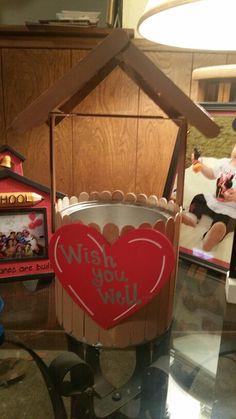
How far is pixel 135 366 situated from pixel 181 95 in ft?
1.48

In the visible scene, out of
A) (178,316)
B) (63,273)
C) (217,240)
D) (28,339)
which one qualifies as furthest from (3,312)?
(217,240)

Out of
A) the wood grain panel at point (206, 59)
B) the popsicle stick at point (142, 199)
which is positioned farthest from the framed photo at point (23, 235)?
the wood grain panel at point (206, 59)

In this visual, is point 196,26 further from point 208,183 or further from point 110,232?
point 110,232

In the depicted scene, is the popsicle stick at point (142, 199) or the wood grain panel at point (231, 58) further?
the wood grain panel at point (231, 58)

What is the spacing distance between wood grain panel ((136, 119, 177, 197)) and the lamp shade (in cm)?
31

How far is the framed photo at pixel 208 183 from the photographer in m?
0.83

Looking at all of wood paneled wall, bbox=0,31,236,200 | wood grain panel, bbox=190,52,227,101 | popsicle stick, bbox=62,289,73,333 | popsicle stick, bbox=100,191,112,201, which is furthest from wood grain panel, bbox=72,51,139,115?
popsicle stick, bbox=62,289,73,333

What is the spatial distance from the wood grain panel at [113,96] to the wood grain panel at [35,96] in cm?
9

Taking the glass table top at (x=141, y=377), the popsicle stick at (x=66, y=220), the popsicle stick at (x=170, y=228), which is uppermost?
the popsicle stick at (x=66, y=220)

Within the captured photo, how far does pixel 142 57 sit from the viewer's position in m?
0.50

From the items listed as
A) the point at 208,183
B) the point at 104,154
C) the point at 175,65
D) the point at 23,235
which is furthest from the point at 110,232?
the point at 175,65

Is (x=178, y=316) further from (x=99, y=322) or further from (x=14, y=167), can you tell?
(x=14, y=167)

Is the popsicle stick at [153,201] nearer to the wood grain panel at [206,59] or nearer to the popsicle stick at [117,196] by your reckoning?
the popsicle stick at [117,196]

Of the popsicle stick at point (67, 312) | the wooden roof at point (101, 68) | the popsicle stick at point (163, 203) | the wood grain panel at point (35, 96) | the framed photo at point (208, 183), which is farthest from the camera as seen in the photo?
the wood grain panel at point (35, 96)
